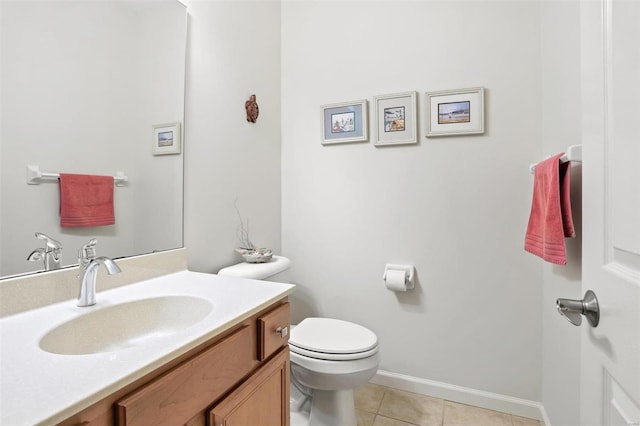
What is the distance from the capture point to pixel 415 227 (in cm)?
186

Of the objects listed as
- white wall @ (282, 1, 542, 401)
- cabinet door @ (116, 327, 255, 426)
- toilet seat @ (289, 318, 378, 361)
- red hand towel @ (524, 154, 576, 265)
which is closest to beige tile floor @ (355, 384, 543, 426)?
white wall @ (282, 1, 542, 401)

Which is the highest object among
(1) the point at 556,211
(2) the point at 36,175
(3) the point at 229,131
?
(3) the point at 229,131

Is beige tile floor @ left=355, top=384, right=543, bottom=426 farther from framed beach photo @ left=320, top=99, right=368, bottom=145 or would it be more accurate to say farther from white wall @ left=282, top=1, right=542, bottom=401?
framed beach photo @ left=320, top=99, right=368, bottom=145

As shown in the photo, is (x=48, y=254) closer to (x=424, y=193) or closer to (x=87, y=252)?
(x=87, y=252)

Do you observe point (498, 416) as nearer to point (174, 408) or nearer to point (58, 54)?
point (174, 408)

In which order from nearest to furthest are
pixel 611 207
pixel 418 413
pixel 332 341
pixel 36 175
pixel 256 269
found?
pixel 611 207 → pixel 36 175 → pixel 332 341 → pixel 256 269 → pixel 418 413

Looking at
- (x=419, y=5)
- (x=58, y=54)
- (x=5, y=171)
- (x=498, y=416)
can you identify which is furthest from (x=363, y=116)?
(x=498, y=416)

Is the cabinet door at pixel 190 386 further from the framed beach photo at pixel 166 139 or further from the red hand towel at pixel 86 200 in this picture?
the framed beach photo at pixel 166 139

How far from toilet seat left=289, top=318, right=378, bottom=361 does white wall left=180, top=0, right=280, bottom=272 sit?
1.87ft

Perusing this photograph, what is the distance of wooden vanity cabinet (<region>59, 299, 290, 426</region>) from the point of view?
549 millimetres

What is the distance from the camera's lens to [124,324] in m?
0.92

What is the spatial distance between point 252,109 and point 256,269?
0.97m

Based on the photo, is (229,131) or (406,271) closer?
(229,131)

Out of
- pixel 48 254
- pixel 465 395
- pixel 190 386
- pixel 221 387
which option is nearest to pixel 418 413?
pixel 465 395
